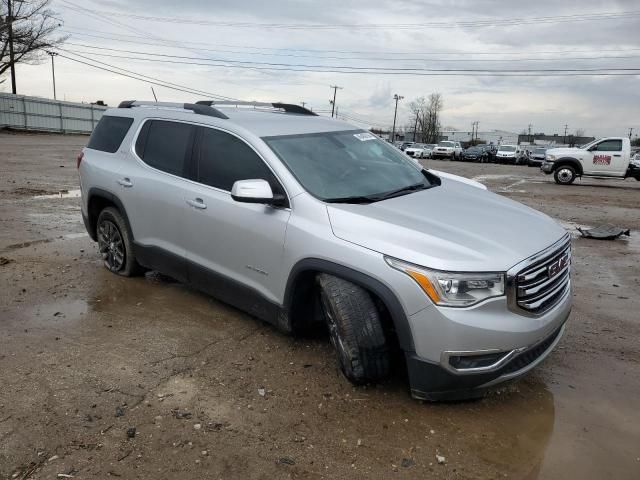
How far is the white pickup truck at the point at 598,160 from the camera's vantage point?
20328 millimetres

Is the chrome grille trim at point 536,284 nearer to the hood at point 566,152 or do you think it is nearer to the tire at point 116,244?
the tire at point 116,244

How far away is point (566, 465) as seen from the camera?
289 centimetres

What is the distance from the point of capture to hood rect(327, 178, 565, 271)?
306cm

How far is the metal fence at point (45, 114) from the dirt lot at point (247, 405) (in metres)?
42.6

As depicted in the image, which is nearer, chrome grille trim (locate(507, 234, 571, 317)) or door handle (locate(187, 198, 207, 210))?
chrome grille trim (locate(507, 234, 571, 317))

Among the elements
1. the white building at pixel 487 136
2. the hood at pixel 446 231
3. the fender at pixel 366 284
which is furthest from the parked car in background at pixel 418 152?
the white building at pixel 487 136

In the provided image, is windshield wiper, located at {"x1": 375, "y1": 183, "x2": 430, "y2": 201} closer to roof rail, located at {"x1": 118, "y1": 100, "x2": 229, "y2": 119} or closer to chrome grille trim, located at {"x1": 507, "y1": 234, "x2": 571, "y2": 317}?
chrome grille trim, located at {"x1": 507, "y1": 234, "x2": 571, "y2": 317}

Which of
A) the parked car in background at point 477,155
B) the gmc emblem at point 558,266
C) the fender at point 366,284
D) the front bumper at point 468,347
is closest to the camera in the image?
the front bumper at point 468,347

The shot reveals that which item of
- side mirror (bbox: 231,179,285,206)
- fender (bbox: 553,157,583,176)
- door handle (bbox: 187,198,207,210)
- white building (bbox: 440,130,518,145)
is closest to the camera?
side mirror (bbox: 231,179,285,206)

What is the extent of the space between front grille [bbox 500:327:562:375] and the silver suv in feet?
0.04

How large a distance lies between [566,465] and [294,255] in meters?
1.99

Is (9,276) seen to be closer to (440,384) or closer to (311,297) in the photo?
(311,297)

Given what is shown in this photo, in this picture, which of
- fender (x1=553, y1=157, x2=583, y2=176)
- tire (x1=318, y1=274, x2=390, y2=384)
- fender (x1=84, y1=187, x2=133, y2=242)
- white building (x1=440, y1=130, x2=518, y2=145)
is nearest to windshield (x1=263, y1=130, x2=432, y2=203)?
tire (x1=318, y1=274, x2=390, y2=384)

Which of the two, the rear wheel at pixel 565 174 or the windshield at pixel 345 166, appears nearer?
the windshield at pixel 345 166
